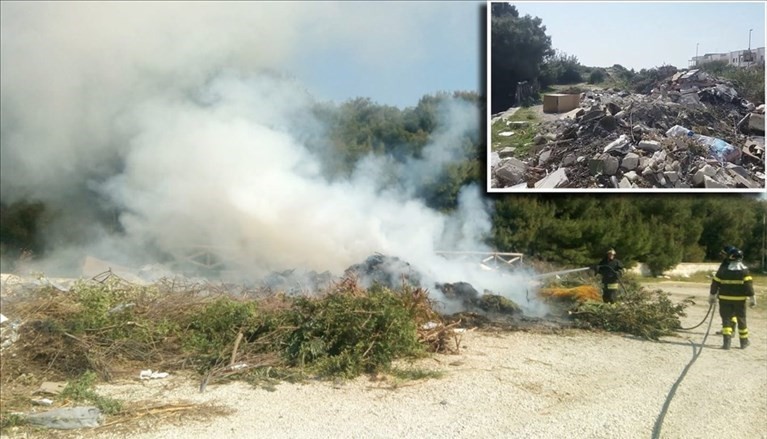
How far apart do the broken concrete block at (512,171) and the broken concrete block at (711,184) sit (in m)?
2.36

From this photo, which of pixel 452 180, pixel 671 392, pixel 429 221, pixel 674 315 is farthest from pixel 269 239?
pixel 671 392

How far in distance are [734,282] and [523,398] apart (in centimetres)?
424

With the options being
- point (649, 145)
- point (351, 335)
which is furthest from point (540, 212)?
point (351, 335)

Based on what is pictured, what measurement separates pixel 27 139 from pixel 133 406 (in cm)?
1402

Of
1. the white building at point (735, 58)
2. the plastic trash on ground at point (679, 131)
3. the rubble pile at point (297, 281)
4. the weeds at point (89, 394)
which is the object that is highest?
the white building at point (735, 58)

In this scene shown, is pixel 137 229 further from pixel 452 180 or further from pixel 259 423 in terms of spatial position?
pixel 259 423

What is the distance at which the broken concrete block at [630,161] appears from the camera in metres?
9.53

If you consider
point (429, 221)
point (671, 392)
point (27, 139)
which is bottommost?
point (671, 392)

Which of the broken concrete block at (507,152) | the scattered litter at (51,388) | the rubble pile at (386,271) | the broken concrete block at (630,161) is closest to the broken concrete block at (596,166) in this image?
the broken concrete block at (630,161)

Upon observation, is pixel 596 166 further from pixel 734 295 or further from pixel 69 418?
pixel 69 418

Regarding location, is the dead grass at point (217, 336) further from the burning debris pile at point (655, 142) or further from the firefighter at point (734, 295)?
the firefighter at point (734, 295)

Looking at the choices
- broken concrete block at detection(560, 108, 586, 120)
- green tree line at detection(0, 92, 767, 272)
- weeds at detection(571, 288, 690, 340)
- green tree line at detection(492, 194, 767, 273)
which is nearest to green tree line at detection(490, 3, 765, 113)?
broken concrete block at detection(560, 108, 586, 120)

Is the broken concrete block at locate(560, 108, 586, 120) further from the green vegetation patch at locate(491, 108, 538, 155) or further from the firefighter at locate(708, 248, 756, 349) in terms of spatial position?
the firefighter at locate(708, 248, 756, 349)

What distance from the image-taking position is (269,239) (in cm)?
1577
